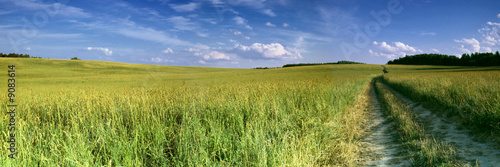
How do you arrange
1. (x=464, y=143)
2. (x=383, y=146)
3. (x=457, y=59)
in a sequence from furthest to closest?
(x=457, y=59)
(x=383, y=146)
(x=464, y=143)

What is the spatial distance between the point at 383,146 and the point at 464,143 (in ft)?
5.37

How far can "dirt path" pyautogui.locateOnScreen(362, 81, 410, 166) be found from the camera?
438 centimetres

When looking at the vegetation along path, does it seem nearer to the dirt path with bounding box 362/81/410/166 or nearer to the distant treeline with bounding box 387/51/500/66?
the dirt path with bounding box 362/81/410/166

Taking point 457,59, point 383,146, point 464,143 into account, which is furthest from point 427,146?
point 457,59

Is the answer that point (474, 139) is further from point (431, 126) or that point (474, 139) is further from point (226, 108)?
point (226, 108)

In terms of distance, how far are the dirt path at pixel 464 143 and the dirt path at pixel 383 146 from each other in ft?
3.13

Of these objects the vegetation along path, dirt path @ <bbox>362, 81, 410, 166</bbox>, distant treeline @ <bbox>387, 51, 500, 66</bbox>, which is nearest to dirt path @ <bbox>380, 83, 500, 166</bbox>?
the vegetation along path

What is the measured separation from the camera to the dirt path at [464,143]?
4.23 m

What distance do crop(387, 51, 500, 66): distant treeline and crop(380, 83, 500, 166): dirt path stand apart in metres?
97.8

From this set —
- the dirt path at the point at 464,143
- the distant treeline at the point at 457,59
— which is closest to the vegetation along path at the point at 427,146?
the dirt path at the point at 464,143

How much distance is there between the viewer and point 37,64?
54.8m

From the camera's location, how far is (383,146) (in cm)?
527

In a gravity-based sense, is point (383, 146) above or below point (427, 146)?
below

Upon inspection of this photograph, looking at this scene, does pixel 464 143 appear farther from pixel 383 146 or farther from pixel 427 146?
pixel 383 146
